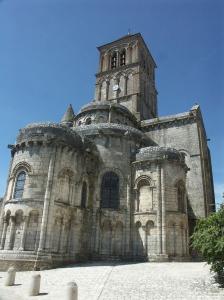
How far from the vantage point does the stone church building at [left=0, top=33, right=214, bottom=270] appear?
16.8 meters

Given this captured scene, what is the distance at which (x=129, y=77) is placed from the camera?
3750 centimetres

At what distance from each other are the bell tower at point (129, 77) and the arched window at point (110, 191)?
497 inches

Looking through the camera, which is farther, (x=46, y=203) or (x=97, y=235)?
(x=97, y=235)

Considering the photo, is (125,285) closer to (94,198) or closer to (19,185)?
(19,185)

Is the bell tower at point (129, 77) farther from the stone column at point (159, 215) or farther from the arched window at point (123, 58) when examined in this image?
the stone column at point (159, 215)

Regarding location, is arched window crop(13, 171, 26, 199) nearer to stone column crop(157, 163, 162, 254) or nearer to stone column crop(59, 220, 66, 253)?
stone column crop(59, 220, 66, 253)

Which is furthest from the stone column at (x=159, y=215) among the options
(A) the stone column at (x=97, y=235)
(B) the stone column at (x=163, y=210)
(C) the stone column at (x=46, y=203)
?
(C) the stone column at (x=46, y=203)

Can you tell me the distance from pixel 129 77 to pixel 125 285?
100ft

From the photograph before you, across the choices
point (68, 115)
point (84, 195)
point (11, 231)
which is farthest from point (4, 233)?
point (68, 115)

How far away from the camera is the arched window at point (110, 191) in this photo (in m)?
20.9

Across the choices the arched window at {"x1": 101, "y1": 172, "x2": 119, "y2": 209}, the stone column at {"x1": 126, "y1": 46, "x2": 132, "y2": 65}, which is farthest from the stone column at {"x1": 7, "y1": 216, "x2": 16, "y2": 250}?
the stone column at {"x1": 126, "y1": 46, "x2": 132, "y2": 65}

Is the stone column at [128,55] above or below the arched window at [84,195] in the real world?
above

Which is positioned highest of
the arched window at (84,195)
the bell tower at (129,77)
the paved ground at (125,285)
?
the bell tower at (129,77)

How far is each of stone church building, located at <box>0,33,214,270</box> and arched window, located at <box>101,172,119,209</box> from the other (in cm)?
7
